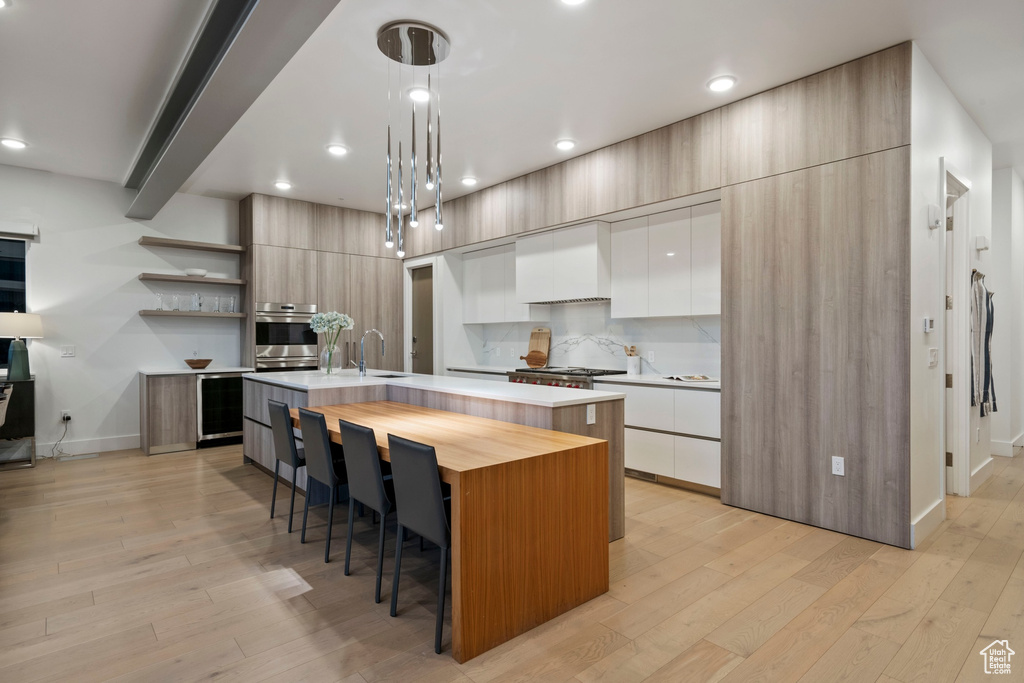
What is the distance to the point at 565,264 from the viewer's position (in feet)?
16.7

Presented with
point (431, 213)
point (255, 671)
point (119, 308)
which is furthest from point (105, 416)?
point (255, 671)

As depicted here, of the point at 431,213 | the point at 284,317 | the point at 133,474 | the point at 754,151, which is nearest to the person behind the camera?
the point at 754,151

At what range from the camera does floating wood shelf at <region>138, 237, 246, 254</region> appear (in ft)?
Answer: 18.4

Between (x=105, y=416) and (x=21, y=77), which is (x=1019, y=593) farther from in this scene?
(x=105, y=416)

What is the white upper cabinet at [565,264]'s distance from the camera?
484cm

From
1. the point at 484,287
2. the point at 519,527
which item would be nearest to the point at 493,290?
the point at 484,287

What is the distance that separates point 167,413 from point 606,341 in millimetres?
4440

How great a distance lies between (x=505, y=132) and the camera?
4203mm

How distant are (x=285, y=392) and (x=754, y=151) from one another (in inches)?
148

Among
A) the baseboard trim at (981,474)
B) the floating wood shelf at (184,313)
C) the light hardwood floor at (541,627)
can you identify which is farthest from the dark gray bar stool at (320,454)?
the baseboard trim at (981,474)

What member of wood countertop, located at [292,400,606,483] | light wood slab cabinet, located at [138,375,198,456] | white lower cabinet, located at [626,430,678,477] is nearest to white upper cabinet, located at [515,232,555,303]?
white lower cabinet, located at [626,430,678,477]

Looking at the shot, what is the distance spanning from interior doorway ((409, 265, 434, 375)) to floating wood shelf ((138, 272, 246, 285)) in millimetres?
2001

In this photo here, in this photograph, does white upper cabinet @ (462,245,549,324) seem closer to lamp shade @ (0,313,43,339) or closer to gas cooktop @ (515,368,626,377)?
gas cooktop @ (515,368,626,377)

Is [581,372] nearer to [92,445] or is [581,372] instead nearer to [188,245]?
[188,245]
